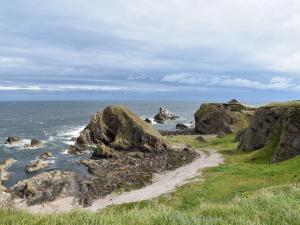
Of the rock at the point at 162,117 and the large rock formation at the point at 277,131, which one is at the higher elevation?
the large rock formation at the point at 277,131

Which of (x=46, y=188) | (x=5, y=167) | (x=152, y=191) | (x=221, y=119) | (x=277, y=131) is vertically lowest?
(x=5, y=167)

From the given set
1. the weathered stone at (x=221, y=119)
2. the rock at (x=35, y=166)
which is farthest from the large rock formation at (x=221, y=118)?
the rock at (x=35, y=166)

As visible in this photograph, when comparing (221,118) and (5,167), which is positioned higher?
(221,118)

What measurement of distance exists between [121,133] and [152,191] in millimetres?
34012

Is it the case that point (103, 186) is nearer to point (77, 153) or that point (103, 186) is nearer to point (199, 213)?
point (77, 153)

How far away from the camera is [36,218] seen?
9695 millimetres

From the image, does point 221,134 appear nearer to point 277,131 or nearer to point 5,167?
point 277,131

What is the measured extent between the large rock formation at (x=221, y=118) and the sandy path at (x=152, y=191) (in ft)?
Result: 143

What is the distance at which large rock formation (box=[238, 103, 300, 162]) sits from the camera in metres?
62.8

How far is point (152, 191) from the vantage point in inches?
2080

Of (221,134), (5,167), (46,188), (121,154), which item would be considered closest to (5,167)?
(5,167)

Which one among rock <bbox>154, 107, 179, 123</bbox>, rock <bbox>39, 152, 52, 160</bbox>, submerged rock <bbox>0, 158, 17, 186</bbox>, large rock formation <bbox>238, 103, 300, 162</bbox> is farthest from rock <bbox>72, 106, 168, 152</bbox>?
rock <bbox>154, 107, 179, 123</bbox>

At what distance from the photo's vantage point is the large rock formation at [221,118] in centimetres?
11588

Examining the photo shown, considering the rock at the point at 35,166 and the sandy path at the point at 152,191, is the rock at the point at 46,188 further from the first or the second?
the rock at the point at 35,166
